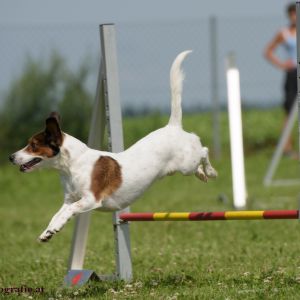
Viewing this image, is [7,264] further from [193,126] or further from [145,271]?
[193,126]

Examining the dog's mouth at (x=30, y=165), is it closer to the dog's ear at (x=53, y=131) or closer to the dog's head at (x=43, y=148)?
the dog's head at (x=43, y=148)

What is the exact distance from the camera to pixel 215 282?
6.18m

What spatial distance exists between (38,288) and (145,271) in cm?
95

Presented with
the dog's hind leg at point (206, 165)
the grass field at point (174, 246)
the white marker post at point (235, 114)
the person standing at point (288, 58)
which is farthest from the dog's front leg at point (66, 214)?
the person standing at point (288, 58)

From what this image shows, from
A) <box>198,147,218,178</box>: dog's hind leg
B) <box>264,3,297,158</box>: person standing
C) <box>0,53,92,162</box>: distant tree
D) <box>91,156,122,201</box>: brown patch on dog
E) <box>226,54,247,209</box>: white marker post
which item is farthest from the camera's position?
<box>0,53,92,162</box>: distant tree

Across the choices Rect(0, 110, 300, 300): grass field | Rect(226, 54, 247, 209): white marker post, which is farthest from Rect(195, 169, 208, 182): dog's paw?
Rect(226, 54, 247, 209): white marker post

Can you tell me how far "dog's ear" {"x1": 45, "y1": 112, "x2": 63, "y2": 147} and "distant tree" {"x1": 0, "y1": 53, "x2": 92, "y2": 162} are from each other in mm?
11165

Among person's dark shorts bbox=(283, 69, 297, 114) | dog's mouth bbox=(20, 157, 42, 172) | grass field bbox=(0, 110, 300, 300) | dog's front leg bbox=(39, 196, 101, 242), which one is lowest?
grass field bbox=(0, 110, 300, 300)

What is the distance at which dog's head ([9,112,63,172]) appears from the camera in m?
5.55

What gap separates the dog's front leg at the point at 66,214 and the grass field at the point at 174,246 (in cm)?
52

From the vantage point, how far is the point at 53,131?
560cm

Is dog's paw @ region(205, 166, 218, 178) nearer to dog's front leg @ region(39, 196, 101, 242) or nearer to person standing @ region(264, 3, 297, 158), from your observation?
dog's front leg @ region(39, 196, 101, 242)

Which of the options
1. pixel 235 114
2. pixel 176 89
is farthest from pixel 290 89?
pixel 176 89

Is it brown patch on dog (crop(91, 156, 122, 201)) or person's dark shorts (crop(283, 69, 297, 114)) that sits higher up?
person's dark shorts (crop(283, 69, 297, 114))
